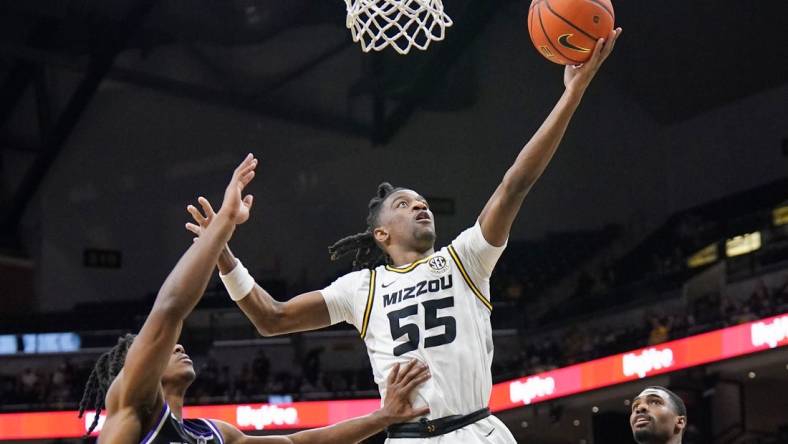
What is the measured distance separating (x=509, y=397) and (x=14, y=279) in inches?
314

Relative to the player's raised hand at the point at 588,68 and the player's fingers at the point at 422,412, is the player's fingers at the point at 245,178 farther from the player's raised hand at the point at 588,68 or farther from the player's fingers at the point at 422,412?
the player's raised hand at the point at 588,68

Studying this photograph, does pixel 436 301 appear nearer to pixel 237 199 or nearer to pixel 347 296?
pixel 347 296

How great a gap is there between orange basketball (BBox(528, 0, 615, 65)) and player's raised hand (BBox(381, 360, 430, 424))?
1.29m

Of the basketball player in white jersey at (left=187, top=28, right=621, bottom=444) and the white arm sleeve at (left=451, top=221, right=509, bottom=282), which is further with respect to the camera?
the white arm sleeve at (left=451, top=221, right=509, bottom=282)

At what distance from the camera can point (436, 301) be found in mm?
4027

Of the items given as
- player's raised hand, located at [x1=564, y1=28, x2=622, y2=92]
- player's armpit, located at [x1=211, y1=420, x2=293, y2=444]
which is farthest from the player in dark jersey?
player's raised hand, located at [x1=564, y1=28, x2=622, y2=92]

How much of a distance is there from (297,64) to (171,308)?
14001mm

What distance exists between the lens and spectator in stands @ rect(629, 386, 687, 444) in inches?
210

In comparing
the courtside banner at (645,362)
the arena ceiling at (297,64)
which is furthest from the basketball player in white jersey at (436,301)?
the arena ceiling at (297,64)

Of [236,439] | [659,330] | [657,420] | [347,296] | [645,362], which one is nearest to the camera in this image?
[236,439]

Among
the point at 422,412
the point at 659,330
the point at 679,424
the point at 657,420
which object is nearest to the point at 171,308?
the point at 422,412

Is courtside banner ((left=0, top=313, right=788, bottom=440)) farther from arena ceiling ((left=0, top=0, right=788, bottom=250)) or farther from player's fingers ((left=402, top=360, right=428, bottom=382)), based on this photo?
player's fingers ((left=402, top=360, right=428, bottom=382))

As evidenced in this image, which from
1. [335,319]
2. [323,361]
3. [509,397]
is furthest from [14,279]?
[335,319]

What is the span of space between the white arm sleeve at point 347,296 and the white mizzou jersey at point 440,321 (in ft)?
0.05
